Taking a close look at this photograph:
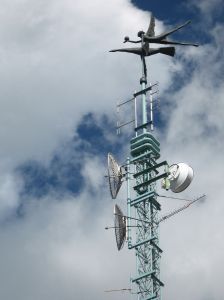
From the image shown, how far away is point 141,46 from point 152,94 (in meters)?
5.56

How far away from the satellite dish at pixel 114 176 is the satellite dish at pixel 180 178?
16.3 feet

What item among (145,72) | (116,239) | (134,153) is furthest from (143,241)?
(145,72)

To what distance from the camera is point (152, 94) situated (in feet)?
355

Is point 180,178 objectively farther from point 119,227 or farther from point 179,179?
point 119,227

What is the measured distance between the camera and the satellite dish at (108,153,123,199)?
10444 cm

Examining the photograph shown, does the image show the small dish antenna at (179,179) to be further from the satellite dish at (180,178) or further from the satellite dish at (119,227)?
the satellite dish at (119,227)

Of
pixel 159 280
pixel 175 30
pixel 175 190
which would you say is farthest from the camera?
pixel 175 30

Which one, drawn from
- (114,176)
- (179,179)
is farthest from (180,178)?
(114,176)

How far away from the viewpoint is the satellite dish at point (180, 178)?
10225 cm

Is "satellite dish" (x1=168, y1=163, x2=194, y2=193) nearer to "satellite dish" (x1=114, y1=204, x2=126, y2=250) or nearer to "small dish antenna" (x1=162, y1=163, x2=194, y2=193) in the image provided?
"small dish antenna" (x1=162, y1=163, x2=194, y2=193)

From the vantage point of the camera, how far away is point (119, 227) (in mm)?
101562

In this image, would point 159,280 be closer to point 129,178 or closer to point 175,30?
point 129,178

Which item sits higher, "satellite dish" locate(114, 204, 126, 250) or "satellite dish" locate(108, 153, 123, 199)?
"satellite dish" locate(108, 153, 123, 199)

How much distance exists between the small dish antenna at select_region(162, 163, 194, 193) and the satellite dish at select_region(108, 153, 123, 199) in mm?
4623
